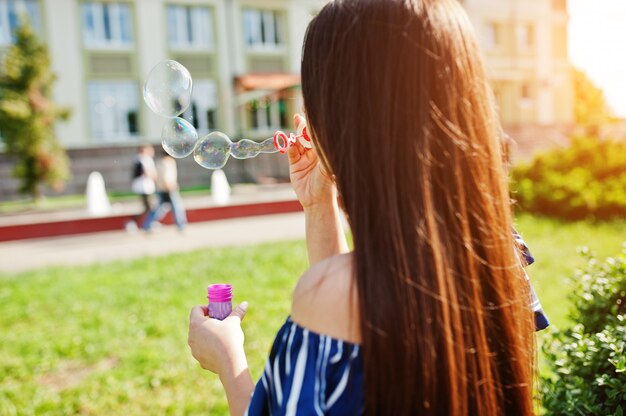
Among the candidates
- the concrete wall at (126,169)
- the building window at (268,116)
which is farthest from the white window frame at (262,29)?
the concrete wall at (126,169)

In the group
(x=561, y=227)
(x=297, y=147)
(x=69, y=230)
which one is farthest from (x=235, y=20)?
(x=297, y=147)

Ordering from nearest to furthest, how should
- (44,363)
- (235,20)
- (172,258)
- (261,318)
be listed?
1. (44,363)
2. (261,318)
3. (172,258)
4. (235,20)

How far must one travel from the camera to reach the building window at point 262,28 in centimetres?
2405

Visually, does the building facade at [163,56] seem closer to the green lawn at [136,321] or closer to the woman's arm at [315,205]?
the green lawn at [136,321]

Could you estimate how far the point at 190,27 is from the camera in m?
23.0

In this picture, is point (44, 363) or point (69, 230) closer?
point (44, 363)

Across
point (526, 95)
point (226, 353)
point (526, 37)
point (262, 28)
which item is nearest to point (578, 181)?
point (226, 353)

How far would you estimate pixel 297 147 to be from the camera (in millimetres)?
1679

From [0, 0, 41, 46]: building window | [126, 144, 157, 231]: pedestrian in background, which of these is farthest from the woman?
[0, 0, 41, 46]: building window

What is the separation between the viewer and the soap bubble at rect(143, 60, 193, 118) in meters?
2.32

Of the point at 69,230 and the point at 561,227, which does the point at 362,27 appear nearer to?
the point at 561,227

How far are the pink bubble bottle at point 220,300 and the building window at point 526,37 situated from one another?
3321 cm

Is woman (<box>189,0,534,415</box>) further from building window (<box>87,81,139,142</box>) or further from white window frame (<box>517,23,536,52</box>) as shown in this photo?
white window frame (<box>517,23,536,52</box>)

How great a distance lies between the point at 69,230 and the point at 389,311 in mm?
11955
